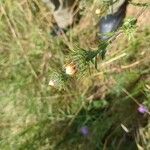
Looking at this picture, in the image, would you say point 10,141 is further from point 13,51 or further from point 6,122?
point 13,51

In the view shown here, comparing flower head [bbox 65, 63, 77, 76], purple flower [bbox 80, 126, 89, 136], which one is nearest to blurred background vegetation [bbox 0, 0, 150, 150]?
purple flower [bbox 80, 126, 89, 136]

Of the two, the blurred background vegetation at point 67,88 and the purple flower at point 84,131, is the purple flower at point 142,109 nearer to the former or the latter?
the blurred background vegetation at point 67,88

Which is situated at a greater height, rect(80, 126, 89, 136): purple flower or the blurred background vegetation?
the blurred background vegetation

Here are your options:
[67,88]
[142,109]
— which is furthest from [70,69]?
[67,88]

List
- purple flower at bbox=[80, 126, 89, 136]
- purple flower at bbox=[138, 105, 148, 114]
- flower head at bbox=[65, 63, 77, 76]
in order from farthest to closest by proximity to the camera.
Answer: purple flower at bbox=[80, 126, 89, 136] → purple flower at bbox=[138, 105, 148, 114] → flower head at bbox=[65, 63, 77, 76]

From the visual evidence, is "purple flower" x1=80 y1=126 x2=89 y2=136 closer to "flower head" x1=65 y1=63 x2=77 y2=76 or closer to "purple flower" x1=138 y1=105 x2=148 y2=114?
"purple flower" x1=138 y1=105 x2=148 y2=114

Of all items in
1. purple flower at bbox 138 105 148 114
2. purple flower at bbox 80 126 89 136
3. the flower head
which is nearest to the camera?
the flower head

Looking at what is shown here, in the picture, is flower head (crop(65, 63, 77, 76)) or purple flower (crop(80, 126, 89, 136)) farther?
purple flower (crop(80, 126, 89, 136))

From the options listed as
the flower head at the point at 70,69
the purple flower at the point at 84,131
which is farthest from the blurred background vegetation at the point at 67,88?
the flower head at the point at 70,69

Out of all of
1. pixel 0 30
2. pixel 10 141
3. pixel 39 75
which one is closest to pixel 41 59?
pixel 39 75
